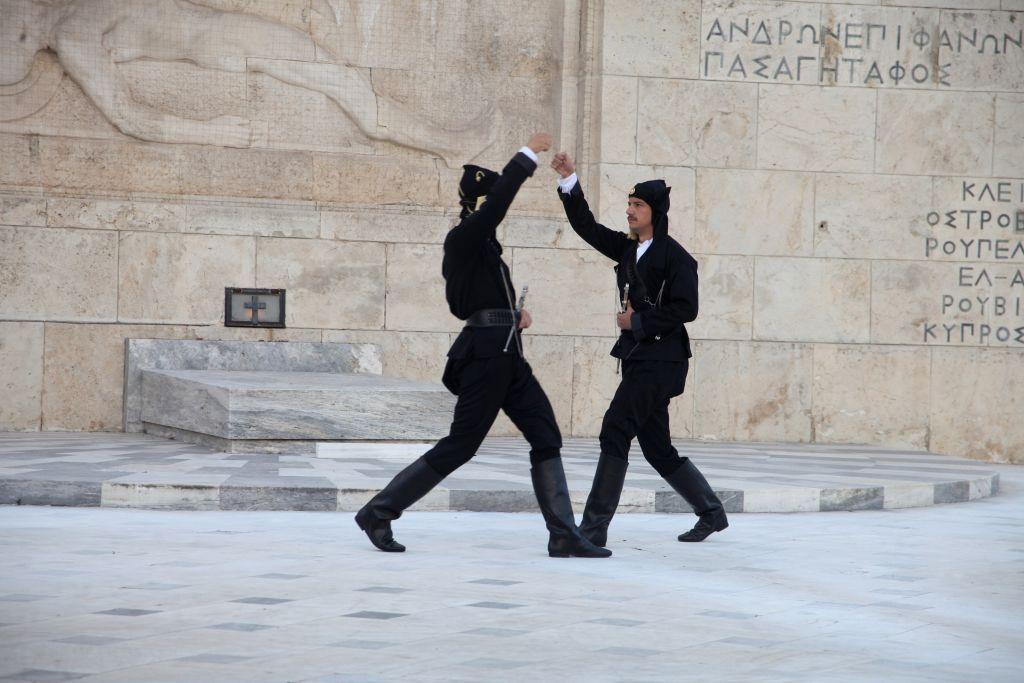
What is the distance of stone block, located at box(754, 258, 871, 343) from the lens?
13.2m

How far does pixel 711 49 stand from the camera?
13180 mm

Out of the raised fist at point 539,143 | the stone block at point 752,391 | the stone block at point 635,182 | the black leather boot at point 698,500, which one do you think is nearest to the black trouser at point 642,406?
the black leather boot at point 698,500

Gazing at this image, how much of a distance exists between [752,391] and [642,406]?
630 centimetres

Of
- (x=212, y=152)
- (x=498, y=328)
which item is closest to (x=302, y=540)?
(x=498, y=328)

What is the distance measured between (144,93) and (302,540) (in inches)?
278

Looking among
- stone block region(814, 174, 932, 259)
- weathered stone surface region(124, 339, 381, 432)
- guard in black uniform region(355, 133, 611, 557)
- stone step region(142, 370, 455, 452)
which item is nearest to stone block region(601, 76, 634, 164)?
stone block region(814, 174, 932, 259)

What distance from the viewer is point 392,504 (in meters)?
6.60

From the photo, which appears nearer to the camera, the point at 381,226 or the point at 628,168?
the point at 381,226

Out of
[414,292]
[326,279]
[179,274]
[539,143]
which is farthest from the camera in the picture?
[414,292]

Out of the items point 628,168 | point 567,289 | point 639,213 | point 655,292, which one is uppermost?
point 628,168

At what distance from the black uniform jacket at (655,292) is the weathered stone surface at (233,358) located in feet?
18.7

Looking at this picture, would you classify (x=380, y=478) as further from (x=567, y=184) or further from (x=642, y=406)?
(x=567, y=184)

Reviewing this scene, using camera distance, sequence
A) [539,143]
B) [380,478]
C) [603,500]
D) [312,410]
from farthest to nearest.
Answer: [312,410] → [380,478] → [603,500] → [539,143]

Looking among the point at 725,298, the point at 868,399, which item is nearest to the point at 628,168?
the point at 725,298
